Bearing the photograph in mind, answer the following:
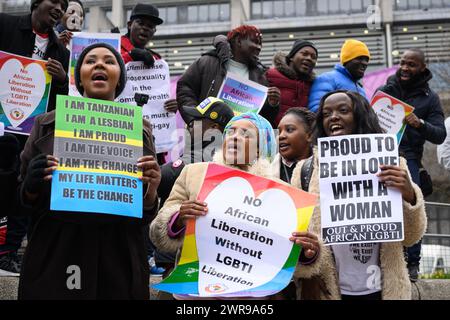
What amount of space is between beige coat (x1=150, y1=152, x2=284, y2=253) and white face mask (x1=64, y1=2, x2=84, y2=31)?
3100mm

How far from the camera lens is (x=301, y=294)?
3.29m

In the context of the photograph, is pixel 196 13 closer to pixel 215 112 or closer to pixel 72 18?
pixel 72 18

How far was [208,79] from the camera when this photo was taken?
5.51 meters

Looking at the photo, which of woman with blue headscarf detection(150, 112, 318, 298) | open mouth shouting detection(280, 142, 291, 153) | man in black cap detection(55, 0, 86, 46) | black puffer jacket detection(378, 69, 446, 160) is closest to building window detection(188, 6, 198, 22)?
man in black cap detection(55, 0, 86, 46)

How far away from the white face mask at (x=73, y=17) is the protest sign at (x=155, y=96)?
2.50 ft

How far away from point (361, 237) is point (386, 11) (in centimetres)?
2966

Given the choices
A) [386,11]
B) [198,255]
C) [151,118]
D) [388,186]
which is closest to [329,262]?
[388,186]

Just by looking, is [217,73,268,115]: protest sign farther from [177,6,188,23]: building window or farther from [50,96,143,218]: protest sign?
[177,6,188,23]: building window

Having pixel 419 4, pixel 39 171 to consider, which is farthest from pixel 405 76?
pixel 419 4

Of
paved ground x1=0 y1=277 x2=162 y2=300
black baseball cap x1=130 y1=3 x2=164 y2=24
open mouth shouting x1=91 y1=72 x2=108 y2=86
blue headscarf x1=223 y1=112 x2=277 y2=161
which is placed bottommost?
paved ground x1=0 y1=277 x2=162 y2=300

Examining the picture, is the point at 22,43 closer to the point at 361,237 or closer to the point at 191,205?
the point at 191,205

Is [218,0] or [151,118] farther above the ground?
[218,0]

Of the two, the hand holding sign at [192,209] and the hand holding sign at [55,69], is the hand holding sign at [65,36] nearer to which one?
the hand holding sign at [55,69]

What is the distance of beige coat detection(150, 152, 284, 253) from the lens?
3.10 m
